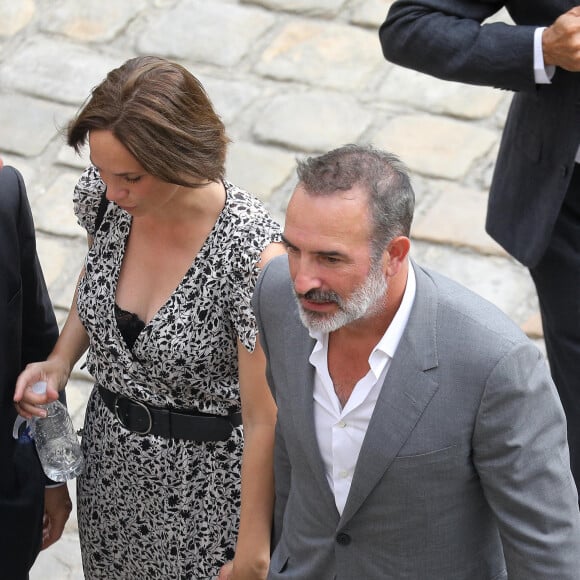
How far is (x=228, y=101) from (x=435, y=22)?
2.76 m

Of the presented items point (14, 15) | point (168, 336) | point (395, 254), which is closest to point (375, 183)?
point (395, 254)

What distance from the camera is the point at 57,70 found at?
631cm

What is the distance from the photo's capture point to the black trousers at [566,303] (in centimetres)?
360

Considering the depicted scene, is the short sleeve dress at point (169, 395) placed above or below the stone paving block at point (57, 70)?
above

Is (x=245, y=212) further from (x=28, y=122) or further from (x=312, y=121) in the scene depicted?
(x=28, y=122)

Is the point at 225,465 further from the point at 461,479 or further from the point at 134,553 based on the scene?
the point at 461,479

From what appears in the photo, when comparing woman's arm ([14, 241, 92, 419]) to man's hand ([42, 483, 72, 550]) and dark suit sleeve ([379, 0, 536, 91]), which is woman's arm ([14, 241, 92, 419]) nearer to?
man's hand ([42, 483, 72, 550])

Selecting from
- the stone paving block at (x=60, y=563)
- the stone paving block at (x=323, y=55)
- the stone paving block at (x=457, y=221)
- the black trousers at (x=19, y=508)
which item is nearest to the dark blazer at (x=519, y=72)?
the black trousers at (x=19, y=508)

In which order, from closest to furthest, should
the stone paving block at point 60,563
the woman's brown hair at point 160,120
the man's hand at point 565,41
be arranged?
the woman's brown hair at point 160,120 → the man's hand at point 565,41 → the stone paving block at point 60,563

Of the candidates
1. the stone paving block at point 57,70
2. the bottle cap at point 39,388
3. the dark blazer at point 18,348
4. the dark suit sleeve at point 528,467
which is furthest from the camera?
the stone paving block at point 57,70

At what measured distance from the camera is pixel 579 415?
3.76 meters

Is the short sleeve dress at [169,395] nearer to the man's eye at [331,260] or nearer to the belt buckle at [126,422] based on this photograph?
the belt buckle at [126,422]

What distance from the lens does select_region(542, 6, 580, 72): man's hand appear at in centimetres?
318

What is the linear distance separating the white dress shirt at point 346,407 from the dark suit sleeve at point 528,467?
0.72 ft
